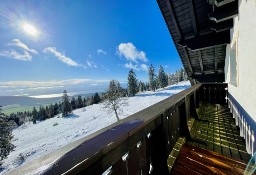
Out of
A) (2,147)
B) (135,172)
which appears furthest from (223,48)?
(2,147)

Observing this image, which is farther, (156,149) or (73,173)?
(156,149)

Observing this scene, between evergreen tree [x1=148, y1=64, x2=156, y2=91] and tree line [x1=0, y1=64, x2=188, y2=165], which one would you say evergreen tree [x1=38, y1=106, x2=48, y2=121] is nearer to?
tree line [x1=0, y1=64, x2=188, y2=165]

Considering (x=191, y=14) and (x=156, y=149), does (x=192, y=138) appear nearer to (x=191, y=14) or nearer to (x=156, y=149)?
(x=156, y=149)

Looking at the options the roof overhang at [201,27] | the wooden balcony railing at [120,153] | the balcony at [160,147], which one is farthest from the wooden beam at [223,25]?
the wooden balcony railing at [120,153]

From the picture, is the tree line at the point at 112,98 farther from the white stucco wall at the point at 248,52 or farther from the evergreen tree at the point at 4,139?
the white stucco wall at the point at 248,52

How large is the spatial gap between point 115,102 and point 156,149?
107 feet

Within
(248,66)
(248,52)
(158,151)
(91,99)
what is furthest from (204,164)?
(91,99)

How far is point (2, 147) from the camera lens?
58.9 ft

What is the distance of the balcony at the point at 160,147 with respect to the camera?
77cm

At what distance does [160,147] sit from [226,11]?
4267mm

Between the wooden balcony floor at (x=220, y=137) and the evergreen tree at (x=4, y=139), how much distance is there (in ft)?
72.1

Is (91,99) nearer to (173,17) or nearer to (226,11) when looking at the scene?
(173,17)

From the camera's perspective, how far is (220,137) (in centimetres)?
361

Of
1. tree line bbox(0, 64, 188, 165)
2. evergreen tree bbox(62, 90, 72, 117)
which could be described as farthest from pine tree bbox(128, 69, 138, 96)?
evergreen tree bbox(62, 90, 72, 117)
